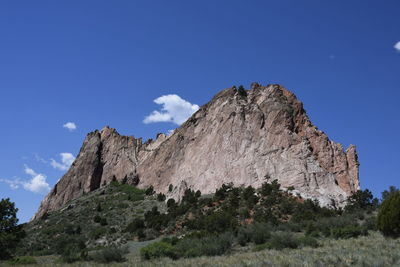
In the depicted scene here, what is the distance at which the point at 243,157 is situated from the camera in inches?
2238

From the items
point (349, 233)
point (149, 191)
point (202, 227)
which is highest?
point (149, 191)

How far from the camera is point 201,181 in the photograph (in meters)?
61.0

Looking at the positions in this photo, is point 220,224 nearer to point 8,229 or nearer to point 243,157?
point 8,229

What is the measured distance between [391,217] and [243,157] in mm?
34651

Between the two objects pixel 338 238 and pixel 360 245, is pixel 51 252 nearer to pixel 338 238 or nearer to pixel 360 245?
pixel 338 238

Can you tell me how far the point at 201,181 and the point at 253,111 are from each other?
1313 centimetres

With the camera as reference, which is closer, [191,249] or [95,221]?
[191,249]

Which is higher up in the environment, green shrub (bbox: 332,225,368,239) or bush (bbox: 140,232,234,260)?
green shrub (bbox: 332,225,368,239)

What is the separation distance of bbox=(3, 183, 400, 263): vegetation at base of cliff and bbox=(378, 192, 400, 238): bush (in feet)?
0.60

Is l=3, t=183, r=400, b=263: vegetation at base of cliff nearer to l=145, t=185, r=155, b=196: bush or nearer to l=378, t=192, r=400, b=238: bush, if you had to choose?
l=378, t=192, r=400, b=238: bush

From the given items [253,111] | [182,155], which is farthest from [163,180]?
[253,111]

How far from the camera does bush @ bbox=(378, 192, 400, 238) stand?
73.4 feet

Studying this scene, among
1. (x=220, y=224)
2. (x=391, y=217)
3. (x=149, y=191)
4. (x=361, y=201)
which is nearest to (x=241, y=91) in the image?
(x=149, y=191)

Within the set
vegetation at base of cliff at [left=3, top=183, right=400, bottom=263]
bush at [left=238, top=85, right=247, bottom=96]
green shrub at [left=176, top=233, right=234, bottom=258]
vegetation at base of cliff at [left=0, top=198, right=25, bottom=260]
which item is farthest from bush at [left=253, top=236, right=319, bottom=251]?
bush at [left=238, top=85, right=247, bottom=96]
